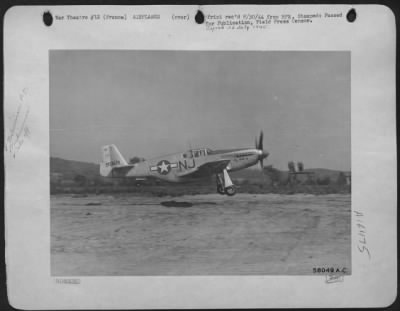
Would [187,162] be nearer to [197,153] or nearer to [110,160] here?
[197,153]

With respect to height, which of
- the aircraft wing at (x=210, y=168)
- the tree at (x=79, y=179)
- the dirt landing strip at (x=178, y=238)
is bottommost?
the dirt landing strip at (x=178, y=238)

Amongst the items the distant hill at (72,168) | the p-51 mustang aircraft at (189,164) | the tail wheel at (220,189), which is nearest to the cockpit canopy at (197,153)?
the p-51 mustang aircraft at (189,164)

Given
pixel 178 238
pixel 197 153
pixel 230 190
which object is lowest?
pixel 178 238

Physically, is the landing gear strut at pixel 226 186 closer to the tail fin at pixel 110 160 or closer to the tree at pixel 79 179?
the tail fin at pixel 110 160

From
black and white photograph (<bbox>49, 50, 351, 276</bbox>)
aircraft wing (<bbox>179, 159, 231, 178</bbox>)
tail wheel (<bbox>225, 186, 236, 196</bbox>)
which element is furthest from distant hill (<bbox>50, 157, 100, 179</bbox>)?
tail wheel (<bbox>225, 186, 236, 196</bbox>)

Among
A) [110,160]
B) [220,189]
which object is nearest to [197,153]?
[220,189]

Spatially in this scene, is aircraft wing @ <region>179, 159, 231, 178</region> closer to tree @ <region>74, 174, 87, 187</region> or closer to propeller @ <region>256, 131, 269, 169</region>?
propeller @ <region>256, 131, 269, 169</region>

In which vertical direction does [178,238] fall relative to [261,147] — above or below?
below
